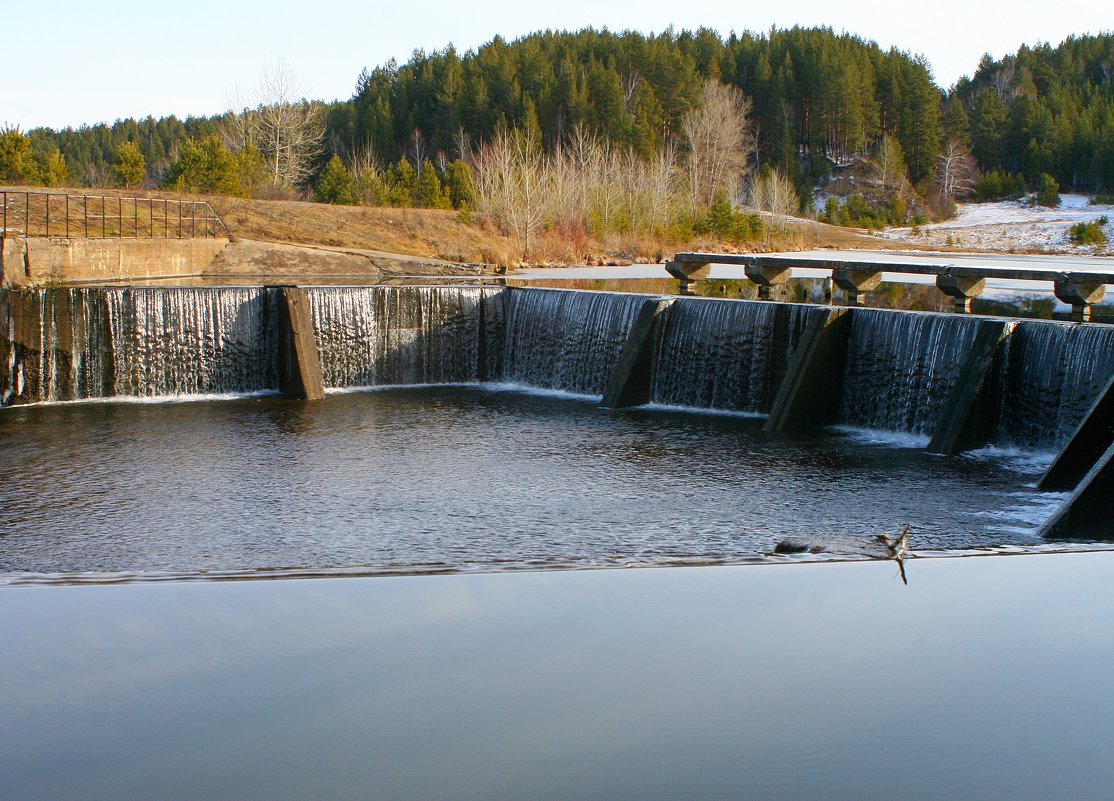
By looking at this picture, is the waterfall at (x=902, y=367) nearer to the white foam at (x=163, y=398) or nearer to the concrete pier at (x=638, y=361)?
the concrete pier at (x=638, y=361)

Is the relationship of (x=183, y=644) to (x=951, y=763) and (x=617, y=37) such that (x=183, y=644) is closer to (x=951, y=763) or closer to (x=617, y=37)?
(x=951, y=763)

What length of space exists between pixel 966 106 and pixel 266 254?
10691 centimetres

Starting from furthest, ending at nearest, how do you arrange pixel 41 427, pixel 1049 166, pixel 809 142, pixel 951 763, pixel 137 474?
pixel 809 142, pixel 1049 166, pixel 41 427, pixel 137 474, pixel 951 763

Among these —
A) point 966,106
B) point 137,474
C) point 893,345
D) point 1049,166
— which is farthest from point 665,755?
point 966,106

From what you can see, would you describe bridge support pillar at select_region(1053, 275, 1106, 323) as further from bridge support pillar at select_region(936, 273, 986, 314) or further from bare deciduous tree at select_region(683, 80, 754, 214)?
bare deciduous tree at select_region(683, 80, 754, 214)

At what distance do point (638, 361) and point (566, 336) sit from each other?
2393 millimetres

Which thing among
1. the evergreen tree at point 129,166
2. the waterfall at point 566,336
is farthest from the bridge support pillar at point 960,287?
the evergreen tree at point 129,166

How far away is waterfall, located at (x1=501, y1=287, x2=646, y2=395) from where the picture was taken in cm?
1961

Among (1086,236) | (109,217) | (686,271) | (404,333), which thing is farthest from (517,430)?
(1086,236)

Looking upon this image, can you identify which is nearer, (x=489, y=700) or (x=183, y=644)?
(x=489, y=700)

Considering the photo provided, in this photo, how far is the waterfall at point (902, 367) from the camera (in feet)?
50.2

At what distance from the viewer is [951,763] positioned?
3.32m

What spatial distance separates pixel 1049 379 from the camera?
46.9ft

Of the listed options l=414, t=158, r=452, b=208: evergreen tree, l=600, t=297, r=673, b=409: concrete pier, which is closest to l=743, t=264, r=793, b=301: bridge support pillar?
l=600, t=297, r=673, b=409: concrete pier
